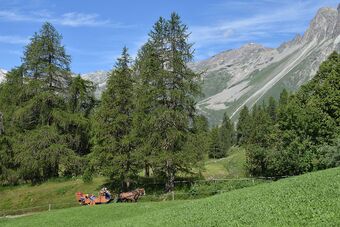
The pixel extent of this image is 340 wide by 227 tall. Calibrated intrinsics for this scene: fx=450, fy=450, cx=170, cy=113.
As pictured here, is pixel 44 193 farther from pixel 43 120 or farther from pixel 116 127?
pixel 116 127

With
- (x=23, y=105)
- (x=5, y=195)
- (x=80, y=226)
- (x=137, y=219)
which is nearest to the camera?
(x=137, y=219)

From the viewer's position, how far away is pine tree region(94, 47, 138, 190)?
42.6 m

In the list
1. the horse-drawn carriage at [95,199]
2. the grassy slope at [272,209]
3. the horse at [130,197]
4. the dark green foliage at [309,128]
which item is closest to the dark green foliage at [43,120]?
the horse-drawn carriage at [95,199]

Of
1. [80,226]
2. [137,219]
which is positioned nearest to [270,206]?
[137,219]

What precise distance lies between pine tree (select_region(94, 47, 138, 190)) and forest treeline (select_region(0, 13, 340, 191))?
0.10 m

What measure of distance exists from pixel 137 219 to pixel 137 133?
18.9 meters

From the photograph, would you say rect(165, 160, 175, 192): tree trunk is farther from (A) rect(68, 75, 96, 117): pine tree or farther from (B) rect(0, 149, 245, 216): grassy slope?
(A) rect(68, 75, 96, 117): pine tree

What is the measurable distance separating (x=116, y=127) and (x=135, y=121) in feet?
7.60

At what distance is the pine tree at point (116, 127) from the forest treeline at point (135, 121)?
98 mm

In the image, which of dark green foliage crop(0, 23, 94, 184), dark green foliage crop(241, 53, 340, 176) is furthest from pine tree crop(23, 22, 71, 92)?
dark green foliage crop(241, 53, 340, 176)

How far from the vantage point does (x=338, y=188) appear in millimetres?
18125

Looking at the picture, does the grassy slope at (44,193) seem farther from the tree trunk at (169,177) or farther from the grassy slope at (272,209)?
the grassy slope at (272,209)

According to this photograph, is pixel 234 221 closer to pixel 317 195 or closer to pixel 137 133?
pixel 317 195

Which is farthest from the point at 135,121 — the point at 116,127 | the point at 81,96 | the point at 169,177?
the point at 81,96
